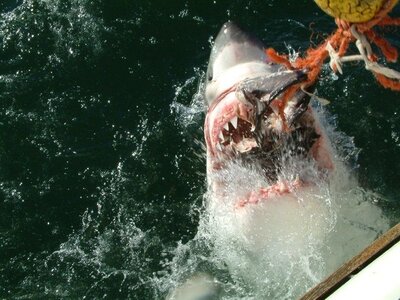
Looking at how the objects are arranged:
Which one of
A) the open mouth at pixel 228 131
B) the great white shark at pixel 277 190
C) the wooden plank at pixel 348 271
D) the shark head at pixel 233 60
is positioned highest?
the shark head at pixel 233 60

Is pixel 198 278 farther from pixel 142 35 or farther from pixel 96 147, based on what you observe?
pixel 142 35

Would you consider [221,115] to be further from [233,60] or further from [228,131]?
[233,60]

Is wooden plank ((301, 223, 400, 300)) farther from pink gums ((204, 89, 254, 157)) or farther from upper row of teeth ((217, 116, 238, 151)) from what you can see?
upper row of teeth ((217, 116, 238, 151))

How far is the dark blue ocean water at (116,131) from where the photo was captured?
369 centimetres

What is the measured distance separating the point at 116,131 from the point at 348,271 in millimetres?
2724

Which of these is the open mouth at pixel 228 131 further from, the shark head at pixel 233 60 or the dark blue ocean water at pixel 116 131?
the dark blue ocean water at pixel 116 131

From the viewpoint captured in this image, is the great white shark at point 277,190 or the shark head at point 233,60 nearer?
the great white shark at point 277,190

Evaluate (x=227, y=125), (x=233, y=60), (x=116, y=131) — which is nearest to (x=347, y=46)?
(x=227, y=125)

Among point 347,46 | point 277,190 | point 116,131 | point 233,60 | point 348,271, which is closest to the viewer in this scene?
point 348,271

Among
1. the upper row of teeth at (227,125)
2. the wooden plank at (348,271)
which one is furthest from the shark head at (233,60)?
the wooden plank at (348,271)

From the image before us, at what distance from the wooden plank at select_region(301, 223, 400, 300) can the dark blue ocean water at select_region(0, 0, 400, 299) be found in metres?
1.41

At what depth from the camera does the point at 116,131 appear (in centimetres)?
435

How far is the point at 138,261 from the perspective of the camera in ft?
12.0

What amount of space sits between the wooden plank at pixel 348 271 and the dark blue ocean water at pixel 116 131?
1414 millimetres
